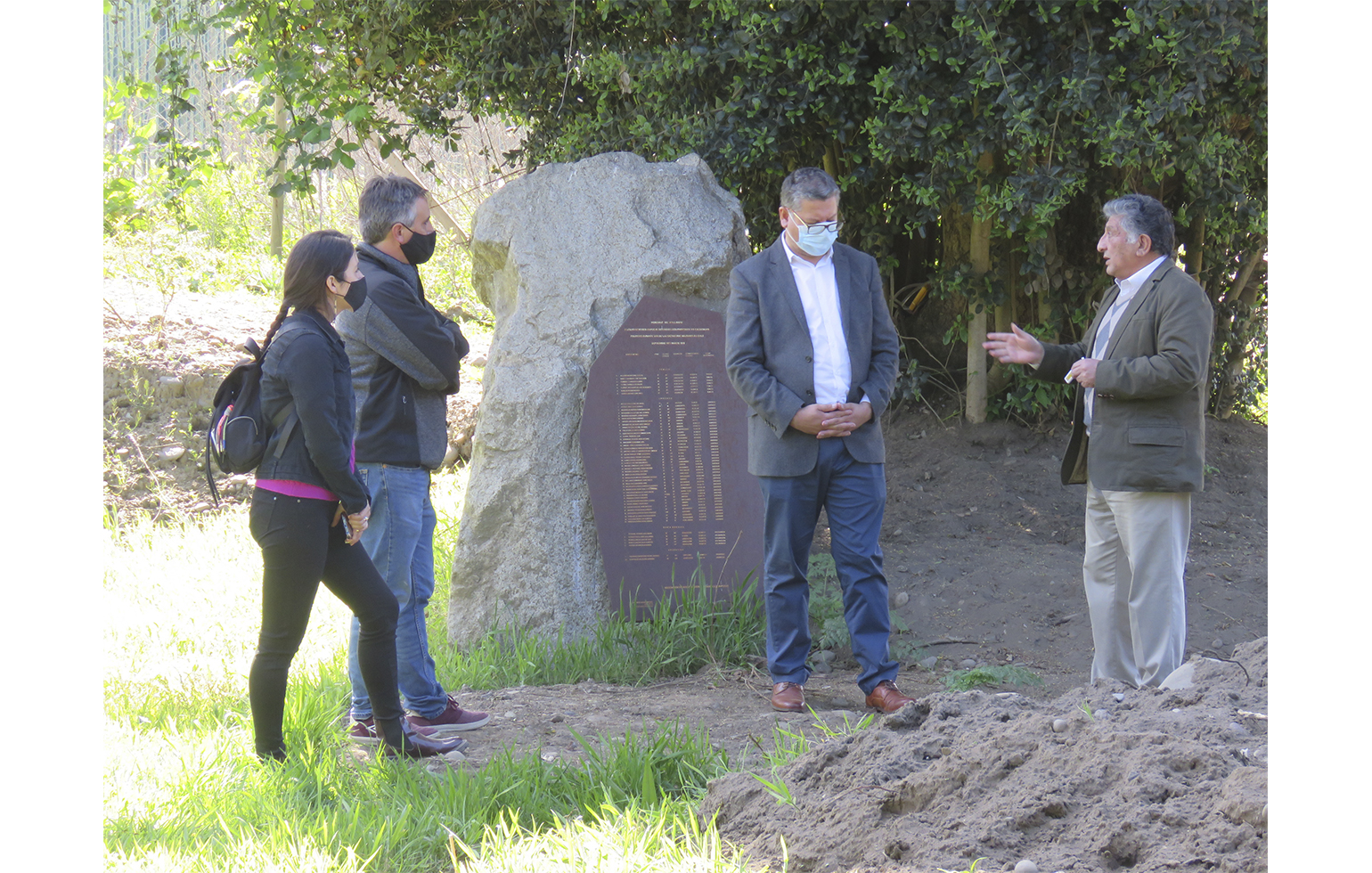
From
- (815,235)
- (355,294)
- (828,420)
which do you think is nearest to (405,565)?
(355,294)

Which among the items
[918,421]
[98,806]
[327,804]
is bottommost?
[327,804]

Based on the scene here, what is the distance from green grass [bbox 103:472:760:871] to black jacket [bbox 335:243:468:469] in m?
0.92

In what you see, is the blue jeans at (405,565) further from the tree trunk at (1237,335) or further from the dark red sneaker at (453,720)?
the tree trunk at (1237,335)

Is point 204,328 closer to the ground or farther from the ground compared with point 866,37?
closer to the ground

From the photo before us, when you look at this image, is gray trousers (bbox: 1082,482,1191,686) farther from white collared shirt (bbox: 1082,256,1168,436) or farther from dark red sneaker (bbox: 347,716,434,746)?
dark red sneaker (bbox: 347,716,434,746)

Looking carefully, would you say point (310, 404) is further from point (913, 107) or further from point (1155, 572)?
point (913, 107)

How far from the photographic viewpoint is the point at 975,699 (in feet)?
10.2

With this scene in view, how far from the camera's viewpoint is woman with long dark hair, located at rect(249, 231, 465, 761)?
3174mm

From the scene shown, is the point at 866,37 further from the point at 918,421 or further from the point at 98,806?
the point at 98,806

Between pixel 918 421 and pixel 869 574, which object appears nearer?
pixel 869 574

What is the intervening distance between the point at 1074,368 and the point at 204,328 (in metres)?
7.87

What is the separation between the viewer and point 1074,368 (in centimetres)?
390

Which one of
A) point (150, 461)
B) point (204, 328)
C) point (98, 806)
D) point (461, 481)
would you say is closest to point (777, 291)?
point (98, 806)

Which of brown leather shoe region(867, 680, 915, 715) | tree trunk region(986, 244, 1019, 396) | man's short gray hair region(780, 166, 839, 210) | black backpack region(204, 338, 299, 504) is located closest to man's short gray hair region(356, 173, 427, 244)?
black backpack region(204, 338, 299, 504)
